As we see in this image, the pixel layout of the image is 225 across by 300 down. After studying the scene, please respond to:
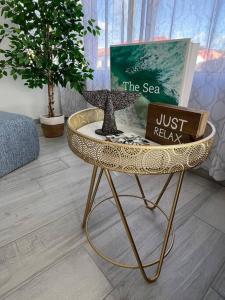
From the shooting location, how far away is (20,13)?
148 cm

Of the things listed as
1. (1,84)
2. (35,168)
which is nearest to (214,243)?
(35,168)

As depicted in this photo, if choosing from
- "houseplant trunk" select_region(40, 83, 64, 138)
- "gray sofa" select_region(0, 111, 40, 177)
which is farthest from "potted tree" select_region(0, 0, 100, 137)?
"gray sofa" select_region(0, 111, 40, 177)

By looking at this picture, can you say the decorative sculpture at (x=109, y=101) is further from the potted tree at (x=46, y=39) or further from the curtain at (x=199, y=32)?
the potted tree at (x=46, y=39)

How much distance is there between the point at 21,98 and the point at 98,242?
1988mm

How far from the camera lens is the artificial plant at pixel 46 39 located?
1.50 metres

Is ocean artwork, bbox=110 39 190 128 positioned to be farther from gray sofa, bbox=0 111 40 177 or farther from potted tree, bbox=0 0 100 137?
potted tree, bbox=0 0 100 137

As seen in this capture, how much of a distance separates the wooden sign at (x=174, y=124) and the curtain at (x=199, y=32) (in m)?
0.71

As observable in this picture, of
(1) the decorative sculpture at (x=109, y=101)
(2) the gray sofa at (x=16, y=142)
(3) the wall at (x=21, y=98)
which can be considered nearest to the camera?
(1) the decorative sculpture at (x=109, y=101)

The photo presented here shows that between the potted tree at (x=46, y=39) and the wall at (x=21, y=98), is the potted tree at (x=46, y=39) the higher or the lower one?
the higher one

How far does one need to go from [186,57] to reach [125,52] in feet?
0.74

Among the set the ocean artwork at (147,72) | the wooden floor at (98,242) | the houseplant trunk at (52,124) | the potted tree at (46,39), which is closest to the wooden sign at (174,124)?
the ocean artwork at (147,72)

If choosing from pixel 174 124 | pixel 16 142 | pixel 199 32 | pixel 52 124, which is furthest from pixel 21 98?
pixel 174 124

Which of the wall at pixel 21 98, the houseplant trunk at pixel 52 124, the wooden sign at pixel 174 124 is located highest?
the wooden sign at pixel 174 124

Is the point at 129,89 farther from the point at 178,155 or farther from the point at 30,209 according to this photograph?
the point at 30,209
